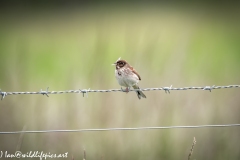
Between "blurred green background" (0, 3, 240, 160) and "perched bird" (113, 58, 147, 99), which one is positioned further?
"perched bird" (113, 58, 147, 99)

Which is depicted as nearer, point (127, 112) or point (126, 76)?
point (126, 76)

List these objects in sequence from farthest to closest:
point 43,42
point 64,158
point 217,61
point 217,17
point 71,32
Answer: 1. point 217,17
2. point 71,32
3. point 43,42
4. point 217,61
5. point 64,158

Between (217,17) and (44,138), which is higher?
(217,17)

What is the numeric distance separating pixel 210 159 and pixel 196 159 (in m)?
0.22

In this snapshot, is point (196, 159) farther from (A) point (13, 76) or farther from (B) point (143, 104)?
(A) point (13, 76)

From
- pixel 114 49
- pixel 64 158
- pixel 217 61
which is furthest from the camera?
pixel 114 49

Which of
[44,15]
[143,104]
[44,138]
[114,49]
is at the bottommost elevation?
[44,138]

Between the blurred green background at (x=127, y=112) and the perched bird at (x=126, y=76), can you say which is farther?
the perched bird at (x=126, y=76)

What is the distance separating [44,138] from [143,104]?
70.1 inches

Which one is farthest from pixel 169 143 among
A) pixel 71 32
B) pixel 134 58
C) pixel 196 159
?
pixel 71 32

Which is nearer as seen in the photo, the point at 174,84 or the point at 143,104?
the point at 143,104

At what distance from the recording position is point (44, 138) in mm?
7414

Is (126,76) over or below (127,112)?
over

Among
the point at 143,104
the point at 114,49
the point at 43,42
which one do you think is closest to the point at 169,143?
the point at 143,104
